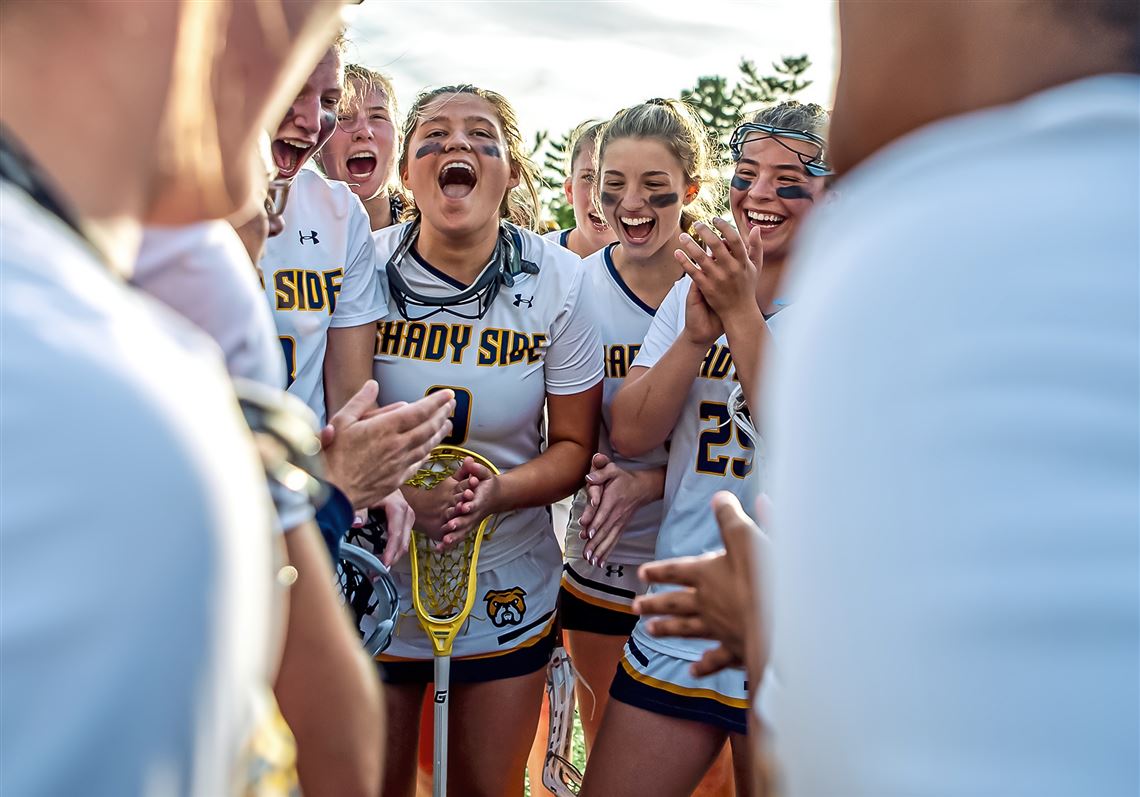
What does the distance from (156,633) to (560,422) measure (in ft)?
10.1

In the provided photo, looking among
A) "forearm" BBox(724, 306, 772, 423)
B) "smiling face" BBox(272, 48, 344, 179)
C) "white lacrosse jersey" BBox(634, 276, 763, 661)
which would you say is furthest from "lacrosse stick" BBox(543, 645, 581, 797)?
"smiling face" BBox(272, 48, 344, 179)

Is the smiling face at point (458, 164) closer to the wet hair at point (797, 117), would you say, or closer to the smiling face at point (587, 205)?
the wet hair at point (797, 117)

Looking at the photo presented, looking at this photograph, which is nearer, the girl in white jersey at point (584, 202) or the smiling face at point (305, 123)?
the smiling face at point (305, 123)

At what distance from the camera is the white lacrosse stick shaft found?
3080 mm

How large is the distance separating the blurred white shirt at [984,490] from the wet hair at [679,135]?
144 inches

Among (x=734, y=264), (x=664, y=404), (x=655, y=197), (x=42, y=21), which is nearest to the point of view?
(x=42, y=21)

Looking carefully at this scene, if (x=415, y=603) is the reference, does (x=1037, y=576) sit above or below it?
above

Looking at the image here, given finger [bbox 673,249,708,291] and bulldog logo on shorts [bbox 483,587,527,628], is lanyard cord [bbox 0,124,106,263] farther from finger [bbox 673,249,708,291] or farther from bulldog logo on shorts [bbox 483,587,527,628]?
bulldog logo on shorts [bbox 483,587,527,628]

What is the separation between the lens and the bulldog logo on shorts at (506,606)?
3.42m

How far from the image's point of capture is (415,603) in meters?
3.15

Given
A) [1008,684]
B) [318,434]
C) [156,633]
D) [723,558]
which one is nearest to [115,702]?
[156,633]

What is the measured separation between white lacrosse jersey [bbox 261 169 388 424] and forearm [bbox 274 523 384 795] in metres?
2.02

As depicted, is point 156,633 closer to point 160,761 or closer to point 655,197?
point 160,761

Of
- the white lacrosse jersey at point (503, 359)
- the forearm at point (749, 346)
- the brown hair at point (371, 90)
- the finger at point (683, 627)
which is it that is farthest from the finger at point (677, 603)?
the brown hair at point (371, 90)
